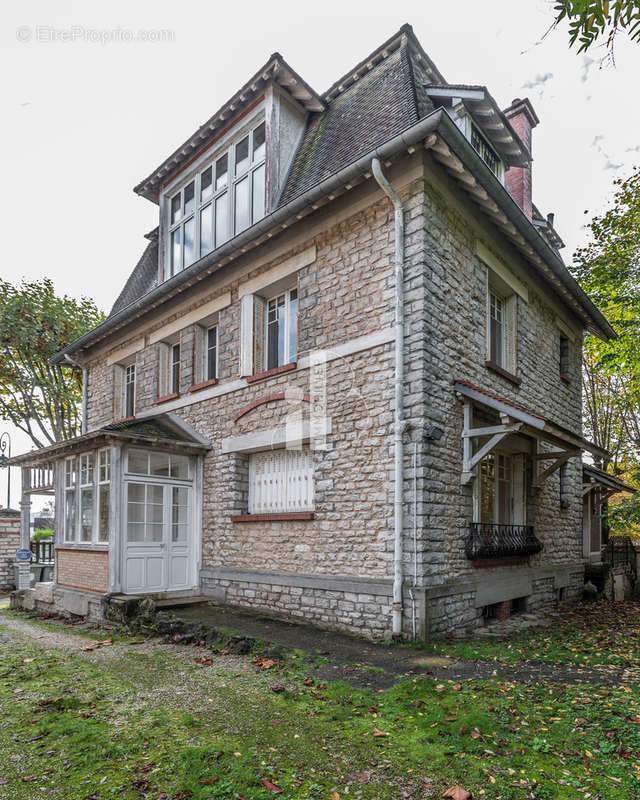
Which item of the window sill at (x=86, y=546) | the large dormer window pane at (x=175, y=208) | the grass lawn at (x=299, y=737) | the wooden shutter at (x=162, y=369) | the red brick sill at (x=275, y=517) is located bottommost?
the grass lawn at (x=299, y=737)

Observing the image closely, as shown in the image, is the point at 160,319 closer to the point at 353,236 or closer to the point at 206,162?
the point at 206,162

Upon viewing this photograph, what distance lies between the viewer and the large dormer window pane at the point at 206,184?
37.7 feet

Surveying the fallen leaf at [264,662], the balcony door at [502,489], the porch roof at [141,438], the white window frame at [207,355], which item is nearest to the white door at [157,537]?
the porch roof at [141,438]

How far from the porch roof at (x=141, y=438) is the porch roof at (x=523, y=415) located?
16.6 ft

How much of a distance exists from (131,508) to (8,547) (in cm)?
859

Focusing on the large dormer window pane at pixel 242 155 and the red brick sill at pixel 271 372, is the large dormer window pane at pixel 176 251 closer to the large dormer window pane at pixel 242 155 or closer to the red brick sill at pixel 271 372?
the large dormer window pane at pixel 242 155

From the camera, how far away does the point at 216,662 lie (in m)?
6.41

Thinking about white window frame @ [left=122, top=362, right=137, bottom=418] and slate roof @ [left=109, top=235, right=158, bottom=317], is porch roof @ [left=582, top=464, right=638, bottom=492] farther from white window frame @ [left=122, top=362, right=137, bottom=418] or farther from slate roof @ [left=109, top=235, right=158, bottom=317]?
slate roof @ [left=109, top=235, right=158, bottom=317]

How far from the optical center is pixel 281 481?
931 centimetres

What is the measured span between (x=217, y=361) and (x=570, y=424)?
8179mm

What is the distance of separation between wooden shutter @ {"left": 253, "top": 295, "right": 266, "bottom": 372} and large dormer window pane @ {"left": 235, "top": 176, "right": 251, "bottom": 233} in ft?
5.22

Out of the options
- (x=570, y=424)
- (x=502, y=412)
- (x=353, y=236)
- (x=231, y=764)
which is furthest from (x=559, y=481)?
(x=231, y=764)

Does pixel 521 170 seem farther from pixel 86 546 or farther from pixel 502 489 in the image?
pixel 86 546

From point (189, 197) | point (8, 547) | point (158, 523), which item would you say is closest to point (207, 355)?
point (158, 523)
